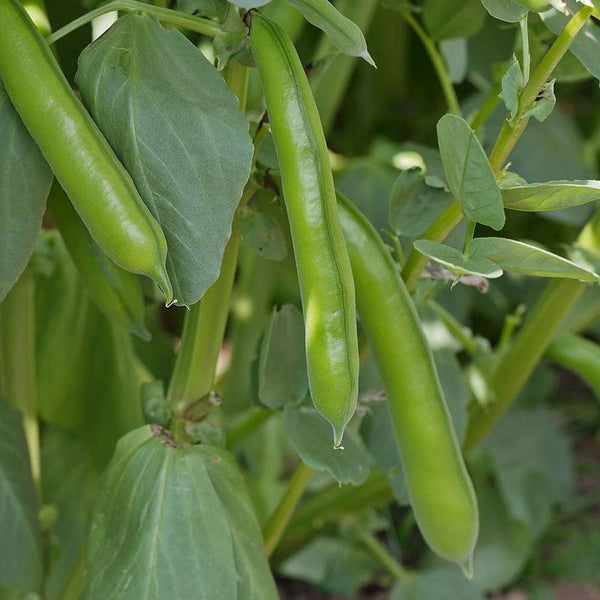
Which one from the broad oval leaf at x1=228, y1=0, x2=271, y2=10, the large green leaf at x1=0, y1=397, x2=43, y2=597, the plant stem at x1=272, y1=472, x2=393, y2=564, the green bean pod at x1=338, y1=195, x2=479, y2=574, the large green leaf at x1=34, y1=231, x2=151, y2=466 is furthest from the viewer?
the plant stem at x1=272, y1=472, x2=393, y2=564

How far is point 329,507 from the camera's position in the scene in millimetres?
1014

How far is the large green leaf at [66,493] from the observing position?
2.96ft

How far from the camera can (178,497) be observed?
0.58 metres

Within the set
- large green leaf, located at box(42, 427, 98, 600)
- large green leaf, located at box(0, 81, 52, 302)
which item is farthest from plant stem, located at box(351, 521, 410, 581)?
large green leaf, located at box(0, 81, 52, 302)

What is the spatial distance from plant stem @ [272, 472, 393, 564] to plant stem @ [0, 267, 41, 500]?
0.32 metres

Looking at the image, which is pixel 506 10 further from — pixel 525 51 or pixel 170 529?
pixel 170 529

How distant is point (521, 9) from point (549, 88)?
4 cm

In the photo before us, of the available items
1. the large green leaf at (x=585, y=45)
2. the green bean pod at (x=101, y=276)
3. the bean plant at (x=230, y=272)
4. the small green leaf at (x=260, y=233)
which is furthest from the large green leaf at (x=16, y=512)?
the large green leaf at (x=585, y=45)

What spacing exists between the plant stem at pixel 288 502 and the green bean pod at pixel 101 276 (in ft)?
0.49

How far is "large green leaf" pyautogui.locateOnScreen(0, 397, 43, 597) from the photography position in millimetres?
685

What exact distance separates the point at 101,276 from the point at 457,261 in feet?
0.80

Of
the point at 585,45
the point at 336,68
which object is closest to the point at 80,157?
the point at 585,45

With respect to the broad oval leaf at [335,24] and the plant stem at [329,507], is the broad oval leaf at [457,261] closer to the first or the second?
the broad oval leaf at [335,24]

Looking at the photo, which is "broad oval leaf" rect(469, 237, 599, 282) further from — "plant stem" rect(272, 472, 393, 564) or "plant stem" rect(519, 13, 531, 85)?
"plant stem" rect(272, 472, 393, 564)
